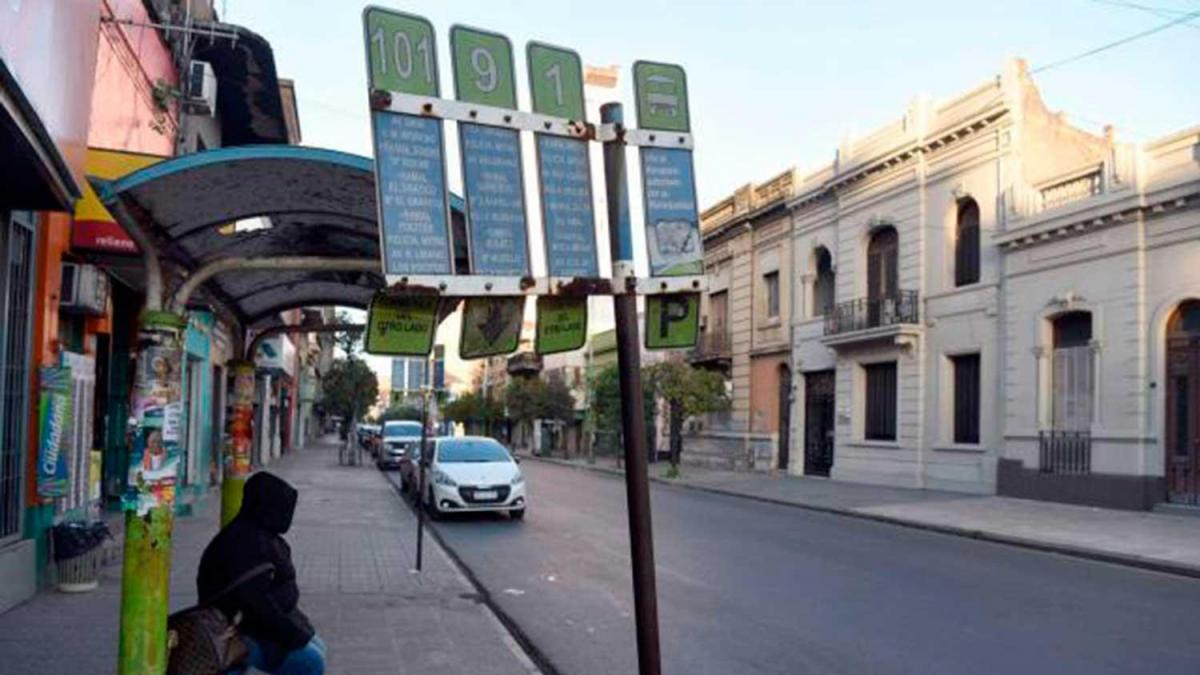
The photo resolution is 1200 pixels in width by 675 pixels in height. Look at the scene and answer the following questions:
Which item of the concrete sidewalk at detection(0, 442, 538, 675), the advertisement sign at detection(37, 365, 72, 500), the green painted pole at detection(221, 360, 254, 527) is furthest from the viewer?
the advertisement sign at detection(37, 365, 72, 500)

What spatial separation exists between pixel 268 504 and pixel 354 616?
4.85 m

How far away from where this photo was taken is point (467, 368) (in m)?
124

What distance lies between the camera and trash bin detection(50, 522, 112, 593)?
32.0 ft

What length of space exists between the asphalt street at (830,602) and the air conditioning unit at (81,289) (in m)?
4.91

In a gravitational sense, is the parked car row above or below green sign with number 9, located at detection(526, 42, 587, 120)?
below

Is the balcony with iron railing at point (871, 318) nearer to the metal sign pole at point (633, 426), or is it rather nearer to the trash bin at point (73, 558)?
the trash bin at point (73, 558)

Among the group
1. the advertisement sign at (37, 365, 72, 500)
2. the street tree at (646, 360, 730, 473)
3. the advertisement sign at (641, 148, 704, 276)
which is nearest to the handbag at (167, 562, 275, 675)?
the advertisement sign at (641, 148, 704, 276)

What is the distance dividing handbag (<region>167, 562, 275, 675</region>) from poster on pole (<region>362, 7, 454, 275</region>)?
5.09 feet

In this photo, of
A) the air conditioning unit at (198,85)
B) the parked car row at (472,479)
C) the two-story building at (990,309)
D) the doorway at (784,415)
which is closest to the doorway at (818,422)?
the two-story building at (990,309)

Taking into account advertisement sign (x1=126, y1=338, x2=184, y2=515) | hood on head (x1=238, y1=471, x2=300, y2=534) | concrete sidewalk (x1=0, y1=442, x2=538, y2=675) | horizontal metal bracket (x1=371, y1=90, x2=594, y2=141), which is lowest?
concrete sidewalk (x1=0, y1=442, x2=538, y2=675)

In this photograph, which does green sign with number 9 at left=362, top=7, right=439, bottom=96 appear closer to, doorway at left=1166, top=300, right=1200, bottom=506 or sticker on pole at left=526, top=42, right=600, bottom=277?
sticker on pole at left=526, top=42, right=600, bottom=277

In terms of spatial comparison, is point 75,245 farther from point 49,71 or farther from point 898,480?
point 898,480

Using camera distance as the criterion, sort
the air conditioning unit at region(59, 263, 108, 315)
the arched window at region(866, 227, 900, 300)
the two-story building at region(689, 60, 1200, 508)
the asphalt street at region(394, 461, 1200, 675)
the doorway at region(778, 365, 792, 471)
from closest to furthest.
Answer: the asphalt street at region(394, 461, 1200, 675)
the air conditioning unit at region(59, 263, 108, 315)
the two-story building at region(689, 60, 1200, 508)
the arched window at region(866, 227, 900, 300)
the doorway at region(778, 365, 792, 471)

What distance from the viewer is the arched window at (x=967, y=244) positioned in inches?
1063
